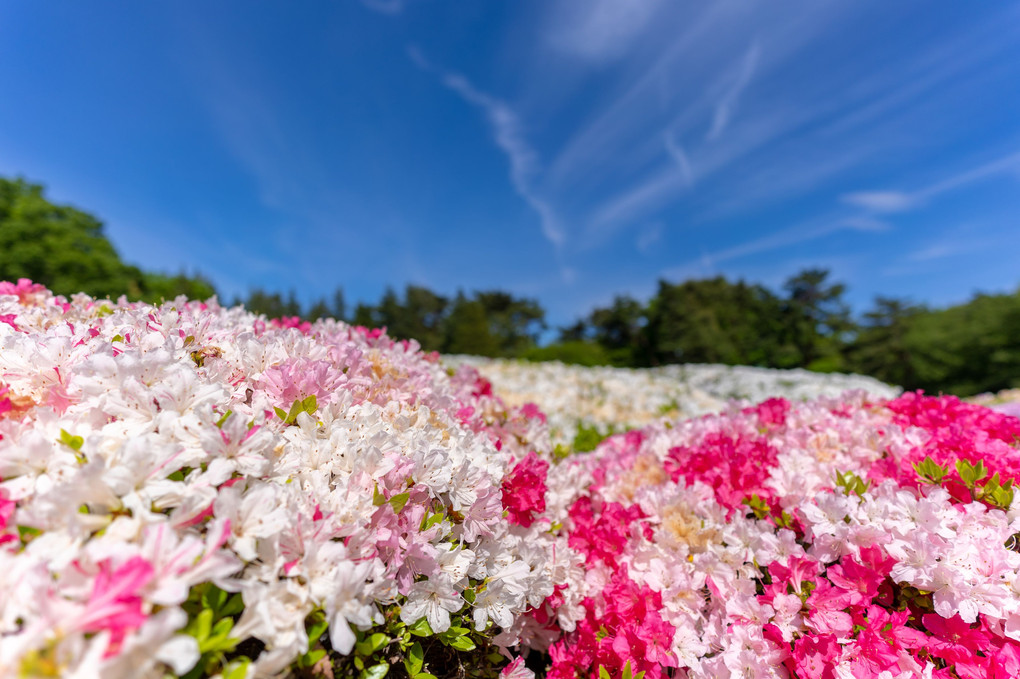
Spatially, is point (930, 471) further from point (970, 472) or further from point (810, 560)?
point (810, 560)

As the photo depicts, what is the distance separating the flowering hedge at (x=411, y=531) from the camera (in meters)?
1.02

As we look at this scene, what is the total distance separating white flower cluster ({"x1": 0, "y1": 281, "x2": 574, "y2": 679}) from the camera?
92cm

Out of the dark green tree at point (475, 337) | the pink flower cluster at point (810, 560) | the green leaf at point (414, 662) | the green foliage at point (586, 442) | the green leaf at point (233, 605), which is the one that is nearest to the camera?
the green leaf at point (233, 605)

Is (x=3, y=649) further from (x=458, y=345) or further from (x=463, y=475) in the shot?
(x=458, y=345)

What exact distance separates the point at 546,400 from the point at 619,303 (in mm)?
38139

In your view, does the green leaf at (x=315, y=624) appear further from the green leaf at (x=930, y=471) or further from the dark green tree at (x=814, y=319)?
the dark green tree at (x=814, y=319)

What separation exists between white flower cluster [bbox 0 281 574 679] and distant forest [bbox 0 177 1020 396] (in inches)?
924

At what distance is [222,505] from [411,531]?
622mm

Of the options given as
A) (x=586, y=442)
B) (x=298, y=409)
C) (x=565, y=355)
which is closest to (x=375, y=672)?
(x=298, y=409)

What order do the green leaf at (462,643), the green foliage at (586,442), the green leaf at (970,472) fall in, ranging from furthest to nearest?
the green foliage at (586,442)
the green leaf at (970,472)
the green leaf at (462,643)

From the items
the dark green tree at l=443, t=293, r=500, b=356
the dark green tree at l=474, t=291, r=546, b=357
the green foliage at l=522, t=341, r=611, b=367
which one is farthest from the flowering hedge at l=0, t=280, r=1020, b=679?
the dark green tree at l=474, t=291, r=546, b=357

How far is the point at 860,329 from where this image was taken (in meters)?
40.9

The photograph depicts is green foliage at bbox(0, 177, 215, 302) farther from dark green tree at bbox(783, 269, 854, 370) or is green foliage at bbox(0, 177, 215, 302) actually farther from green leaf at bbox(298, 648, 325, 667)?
dark green tree at bbox(783, 269, 854, 370)

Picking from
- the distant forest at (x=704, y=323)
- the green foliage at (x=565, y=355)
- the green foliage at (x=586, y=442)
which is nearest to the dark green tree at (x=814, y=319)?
the distant forest at (x=704, y=323)
